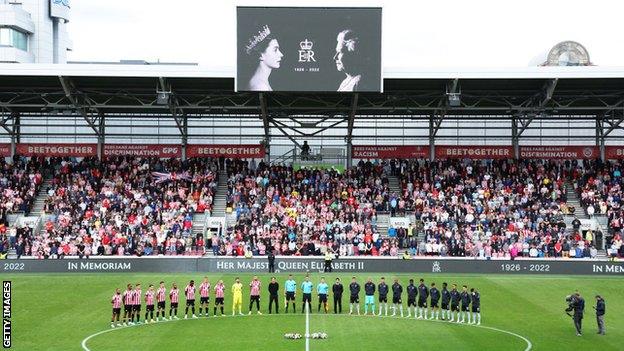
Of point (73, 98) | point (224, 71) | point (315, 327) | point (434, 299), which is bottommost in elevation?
point (315, 327)

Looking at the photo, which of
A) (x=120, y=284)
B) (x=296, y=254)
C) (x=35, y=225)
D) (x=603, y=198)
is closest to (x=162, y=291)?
(x=120, y=284)

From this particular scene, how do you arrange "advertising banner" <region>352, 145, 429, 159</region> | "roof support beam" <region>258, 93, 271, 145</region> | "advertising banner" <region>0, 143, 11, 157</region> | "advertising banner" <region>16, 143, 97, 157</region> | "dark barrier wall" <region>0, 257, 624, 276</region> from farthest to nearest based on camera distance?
1. "advertising banner" <region>352, 145, 429, 159</region>
2. "advertising banner" <region>0, 143, 11, 157</region>
3. "advertising banner" <region>16, 143, 97, 157</region>
4. "roof support beam" <region>258, 93, 271, 145</region>
5. "dark barrier wall" <region>0, 257, 624, 276</region>

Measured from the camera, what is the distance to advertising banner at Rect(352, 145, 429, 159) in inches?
2421

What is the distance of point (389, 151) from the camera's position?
61.7 meters

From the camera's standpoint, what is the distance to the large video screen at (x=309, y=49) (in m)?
51.0

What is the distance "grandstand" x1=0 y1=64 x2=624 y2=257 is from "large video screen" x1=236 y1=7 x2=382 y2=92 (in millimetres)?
1552

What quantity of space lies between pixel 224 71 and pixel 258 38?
277 cm

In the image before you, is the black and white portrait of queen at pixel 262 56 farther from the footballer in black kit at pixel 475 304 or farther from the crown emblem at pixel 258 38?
the footballer in black kit at pixel 475 304

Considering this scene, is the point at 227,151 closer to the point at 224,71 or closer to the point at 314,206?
the point at 314,206

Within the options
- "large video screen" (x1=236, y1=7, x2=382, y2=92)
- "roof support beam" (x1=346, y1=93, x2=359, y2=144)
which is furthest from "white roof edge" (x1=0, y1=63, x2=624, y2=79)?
"roof support beam" (x1=346, y1=93, x2=359, y2=144)

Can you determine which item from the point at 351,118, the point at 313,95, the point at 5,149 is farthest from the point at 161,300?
the point at 5,149

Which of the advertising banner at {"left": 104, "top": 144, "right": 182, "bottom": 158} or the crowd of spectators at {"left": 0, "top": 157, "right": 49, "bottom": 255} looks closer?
the crowd of spectators at {"left": 0, "top": 157, "right": 49, "bottom": 255}

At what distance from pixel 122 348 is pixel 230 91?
99.0 ft

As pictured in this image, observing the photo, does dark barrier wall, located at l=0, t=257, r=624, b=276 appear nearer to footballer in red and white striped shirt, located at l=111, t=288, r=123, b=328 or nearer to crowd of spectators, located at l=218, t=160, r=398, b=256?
crowd of spectators, located at l=218, t=160, r=398, b=256
